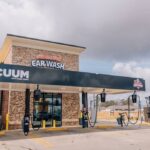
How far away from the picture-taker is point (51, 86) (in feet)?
62.1

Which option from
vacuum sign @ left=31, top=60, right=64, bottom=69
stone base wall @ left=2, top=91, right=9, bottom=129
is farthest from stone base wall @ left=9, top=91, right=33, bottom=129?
vacuum sign @ left=31, top=60, right=64, bottom=69

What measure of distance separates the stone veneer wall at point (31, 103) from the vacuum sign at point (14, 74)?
20.1ft

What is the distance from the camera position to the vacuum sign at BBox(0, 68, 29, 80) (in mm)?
15682

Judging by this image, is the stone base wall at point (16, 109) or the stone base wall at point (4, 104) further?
the stone base wall at point (4, 104)

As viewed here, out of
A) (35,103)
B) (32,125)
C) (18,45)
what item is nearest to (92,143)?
(32,125)

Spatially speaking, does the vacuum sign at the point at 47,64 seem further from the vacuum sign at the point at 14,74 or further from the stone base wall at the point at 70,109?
the vacuum sign at the point at 14,74

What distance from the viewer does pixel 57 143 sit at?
44.3ft

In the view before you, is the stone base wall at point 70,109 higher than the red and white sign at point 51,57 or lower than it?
lower

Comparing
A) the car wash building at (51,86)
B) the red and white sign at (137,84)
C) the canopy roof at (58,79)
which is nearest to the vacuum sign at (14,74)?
the canopy roof at (58,79)

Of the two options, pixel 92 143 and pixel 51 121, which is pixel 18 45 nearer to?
pixel 51 121

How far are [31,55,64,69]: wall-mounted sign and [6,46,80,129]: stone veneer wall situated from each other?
30 centimetres

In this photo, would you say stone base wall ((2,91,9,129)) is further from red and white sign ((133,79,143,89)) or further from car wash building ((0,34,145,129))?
red and white sign ((133,79,143,89))

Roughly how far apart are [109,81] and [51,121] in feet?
22.5

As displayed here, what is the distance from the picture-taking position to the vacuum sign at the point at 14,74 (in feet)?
51.5
